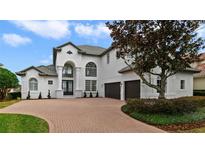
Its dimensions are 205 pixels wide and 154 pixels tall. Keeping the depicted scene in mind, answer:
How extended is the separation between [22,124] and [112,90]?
11.8 metres

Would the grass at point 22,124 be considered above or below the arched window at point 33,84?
below

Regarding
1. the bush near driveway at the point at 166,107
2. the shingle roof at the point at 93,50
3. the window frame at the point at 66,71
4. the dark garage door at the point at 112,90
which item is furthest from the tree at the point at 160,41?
the window frame at the point at 66,71

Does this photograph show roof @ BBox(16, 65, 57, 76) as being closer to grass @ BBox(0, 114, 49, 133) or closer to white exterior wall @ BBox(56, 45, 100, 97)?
white exterior wall @ BBox(56, 45, 100, 97)

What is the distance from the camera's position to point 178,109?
8.63m

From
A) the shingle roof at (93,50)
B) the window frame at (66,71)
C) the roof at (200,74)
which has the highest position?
the shingle roof at (93,50)

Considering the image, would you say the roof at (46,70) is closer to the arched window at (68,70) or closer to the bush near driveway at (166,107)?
the arched window at (68,70)

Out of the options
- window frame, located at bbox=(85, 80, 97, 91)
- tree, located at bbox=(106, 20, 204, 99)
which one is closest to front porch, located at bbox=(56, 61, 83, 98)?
window frame, located at bbox=(85, 80, 97, 91)

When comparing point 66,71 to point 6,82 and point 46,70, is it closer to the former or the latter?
point 46,70

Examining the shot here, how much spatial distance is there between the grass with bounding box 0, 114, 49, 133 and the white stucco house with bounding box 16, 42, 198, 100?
30.1ft

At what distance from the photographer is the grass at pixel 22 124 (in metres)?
6.66

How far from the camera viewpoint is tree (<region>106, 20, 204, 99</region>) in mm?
9242

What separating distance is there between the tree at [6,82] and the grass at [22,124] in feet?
19.3

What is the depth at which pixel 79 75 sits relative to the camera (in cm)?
2097
